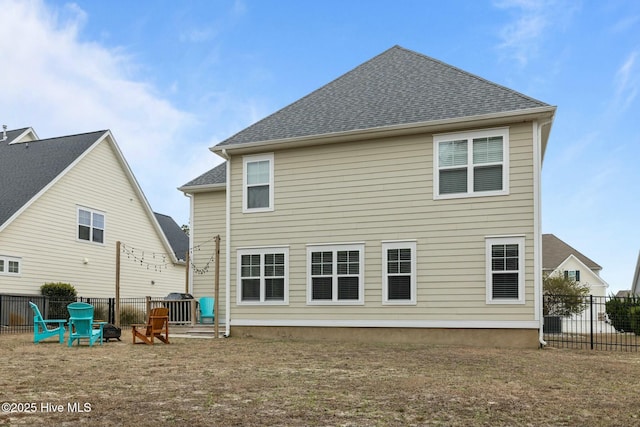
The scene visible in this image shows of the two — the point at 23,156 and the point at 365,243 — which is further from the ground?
the point at 23,156

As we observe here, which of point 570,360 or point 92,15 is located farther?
point 92,15

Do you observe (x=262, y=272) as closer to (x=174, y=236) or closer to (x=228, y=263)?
(x=228, y=263)

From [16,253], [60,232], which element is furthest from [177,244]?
[16,253]

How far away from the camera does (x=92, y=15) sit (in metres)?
18.2

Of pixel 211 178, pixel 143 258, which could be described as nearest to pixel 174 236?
pixel 143 258

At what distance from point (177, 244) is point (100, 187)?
338 inches

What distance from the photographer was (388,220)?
53.9 feet

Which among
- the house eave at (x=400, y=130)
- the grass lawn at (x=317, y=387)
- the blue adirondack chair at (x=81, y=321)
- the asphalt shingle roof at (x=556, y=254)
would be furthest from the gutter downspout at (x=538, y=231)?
the asphalt shingle roof at (x=556, y=254)

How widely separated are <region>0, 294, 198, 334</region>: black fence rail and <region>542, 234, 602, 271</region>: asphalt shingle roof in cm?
3652

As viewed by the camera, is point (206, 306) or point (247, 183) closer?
point (247, 183)

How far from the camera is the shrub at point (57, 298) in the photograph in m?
24.2

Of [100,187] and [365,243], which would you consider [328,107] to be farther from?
[100,187]

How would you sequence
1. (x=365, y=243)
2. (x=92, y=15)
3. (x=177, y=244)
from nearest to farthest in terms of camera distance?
(x=365, y=243) < (x=92, y=15) < (x=177, y=244)

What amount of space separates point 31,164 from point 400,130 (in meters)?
18.6
